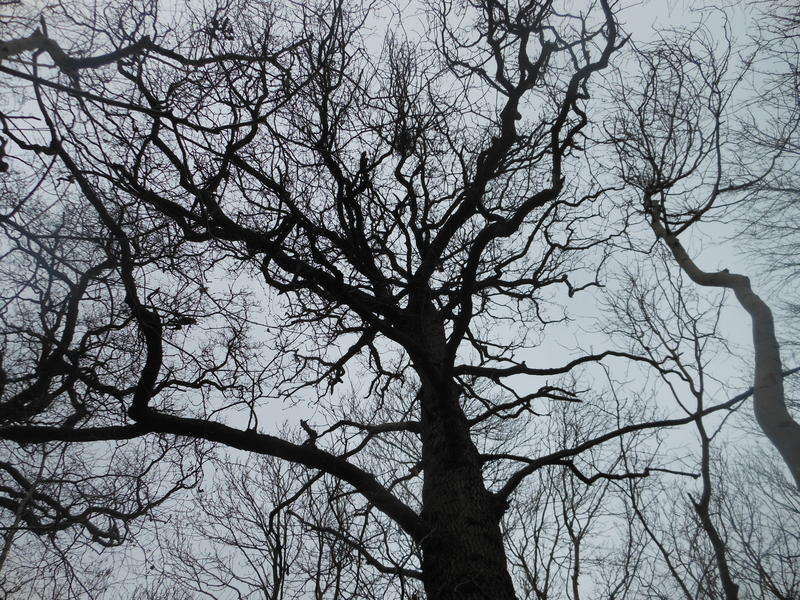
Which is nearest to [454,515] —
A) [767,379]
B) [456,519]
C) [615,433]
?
[456,519]

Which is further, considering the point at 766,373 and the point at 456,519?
the point at 766,373

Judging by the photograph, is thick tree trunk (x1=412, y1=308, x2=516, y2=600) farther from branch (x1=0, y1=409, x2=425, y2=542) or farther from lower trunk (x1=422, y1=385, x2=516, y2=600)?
branch (x1=0, y1=409, x2=425, y2=542)

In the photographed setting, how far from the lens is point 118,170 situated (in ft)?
10.4

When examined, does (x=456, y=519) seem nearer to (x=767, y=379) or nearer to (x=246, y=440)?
(x=246, y=440)

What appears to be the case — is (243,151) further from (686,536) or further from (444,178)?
(686,536)

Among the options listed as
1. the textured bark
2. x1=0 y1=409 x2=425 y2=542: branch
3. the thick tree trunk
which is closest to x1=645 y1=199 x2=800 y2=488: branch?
the textured bark

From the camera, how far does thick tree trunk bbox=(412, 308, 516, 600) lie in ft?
10.1

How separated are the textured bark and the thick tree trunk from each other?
1939mm

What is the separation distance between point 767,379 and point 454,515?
238 centimetres

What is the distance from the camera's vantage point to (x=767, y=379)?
3490 millimetres

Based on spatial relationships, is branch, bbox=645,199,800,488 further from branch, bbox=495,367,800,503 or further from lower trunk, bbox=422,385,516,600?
lower trunk, bbox=422,385,516,600

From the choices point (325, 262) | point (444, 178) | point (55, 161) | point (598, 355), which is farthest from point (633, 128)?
point (55, 161)

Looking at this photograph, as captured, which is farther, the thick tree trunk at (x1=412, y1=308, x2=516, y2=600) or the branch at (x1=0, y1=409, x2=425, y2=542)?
the branch at (x1=0, y1=409, x2=425, y2=542)

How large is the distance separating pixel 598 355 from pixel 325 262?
244 centimetres
